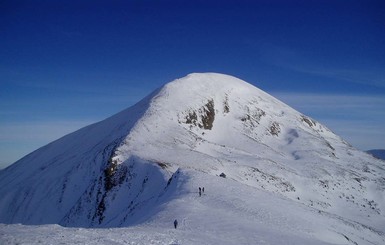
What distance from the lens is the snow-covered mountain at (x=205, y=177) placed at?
28109 mm

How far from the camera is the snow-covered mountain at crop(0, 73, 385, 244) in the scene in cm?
2811

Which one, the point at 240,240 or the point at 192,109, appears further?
the point at 192,109

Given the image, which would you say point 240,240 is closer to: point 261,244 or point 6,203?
point 261,244

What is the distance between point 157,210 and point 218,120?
54.9 m

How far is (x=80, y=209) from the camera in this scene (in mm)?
49062

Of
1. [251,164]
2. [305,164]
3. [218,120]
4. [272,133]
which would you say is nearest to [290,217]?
[251,164]

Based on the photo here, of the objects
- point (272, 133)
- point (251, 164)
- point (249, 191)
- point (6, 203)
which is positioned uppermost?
point (272, 133)

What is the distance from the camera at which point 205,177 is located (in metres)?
38.0

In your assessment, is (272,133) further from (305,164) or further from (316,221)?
(316,221)

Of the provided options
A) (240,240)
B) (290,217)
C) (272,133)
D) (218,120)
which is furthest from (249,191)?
(272,133)

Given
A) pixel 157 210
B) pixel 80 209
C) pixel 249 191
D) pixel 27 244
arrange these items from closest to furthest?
pixel 27 244 < pixel 157 210 < pixel 249 191 < pixel 80 209

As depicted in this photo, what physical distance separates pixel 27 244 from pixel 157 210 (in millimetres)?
14272

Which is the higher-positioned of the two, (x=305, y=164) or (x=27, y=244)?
(x=305, y=164)

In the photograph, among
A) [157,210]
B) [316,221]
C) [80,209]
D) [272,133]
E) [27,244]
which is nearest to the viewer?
[27,244]
